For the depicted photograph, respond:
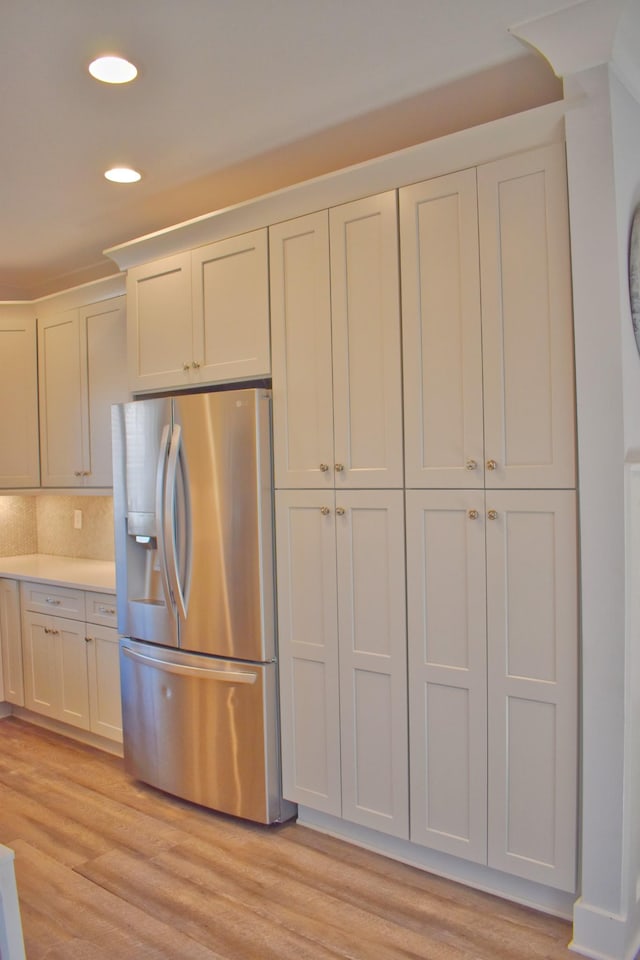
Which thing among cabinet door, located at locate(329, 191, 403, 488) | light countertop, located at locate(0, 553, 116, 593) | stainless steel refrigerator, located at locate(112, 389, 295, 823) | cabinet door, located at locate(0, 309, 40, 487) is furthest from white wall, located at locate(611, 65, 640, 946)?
cabinet door, located at locate(0, 309, 40, 487)

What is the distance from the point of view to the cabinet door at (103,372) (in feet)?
12.7

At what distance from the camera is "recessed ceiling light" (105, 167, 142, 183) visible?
2904 mm

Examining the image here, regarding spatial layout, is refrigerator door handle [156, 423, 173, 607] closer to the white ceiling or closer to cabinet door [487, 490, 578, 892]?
the white ceiling

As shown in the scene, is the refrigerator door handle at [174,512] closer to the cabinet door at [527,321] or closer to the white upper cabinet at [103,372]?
the white upper cabinet at [103,372]

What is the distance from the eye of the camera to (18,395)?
4.39 m

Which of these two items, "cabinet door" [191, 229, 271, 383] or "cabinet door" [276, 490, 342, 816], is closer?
"cabinet door" [276, 490, 342, 816]

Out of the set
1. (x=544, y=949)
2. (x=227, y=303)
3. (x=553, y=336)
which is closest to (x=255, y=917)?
(x=544, y=949)

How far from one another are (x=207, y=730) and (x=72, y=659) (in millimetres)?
1188

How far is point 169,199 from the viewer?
3.27 m

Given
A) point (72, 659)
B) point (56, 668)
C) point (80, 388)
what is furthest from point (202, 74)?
point (56, 668)

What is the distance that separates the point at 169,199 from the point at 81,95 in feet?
3.15

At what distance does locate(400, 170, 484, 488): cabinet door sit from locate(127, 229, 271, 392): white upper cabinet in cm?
66

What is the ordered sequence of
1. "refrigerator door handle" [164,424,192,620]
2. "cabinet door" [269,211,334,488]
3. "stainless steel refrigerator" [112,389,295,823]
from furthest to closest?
"refrigerator door handle" [164,424,192,620] < "stainless steel refrigerator" [112,389,295,823] < "cabinet door" [269,211,334,488]

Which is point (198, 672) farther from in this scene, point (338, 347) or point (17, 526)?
point (17, 526)
